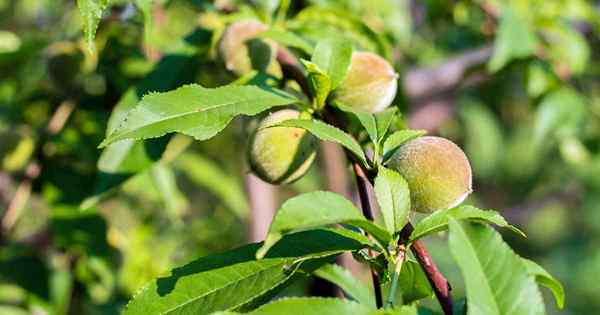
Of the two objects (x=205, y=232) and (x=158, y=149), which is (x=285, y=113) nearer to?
(x=158, y=149)

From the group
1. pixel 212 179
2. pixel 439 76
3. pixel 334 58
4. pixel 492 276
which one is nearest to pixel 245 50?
pixel 334 58

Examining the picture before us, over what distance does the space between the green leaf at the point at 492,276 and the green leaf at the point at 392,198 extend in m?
0.07

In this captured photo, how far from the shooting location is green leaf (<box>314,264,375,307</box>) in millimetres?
910

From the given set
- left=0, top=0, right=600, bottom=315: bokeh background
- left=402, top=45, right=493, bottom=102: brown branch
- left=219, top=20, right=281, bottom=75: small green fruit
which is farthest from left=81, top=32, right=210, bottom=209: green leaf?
left=402, top=45, right=493, bottom=102: brown branch

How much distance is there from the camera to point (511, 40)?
1604 millimetres

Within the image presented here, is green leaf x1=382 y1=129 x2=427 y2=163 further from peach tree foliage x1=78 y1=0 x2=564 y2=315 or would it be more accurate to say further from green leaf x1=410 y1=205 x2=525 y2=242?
green leaf x1=410 y1=205 x2=525 y2=242

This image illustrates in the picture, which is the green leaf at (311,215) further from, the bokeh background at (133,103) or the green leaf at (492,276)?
the bokeh background at (133,103)

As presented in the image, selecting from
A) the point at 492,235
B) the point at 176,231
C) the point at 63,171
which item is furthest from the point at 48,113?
the point at 492,235

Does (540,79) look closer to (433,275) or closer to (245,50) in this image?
(245,50)

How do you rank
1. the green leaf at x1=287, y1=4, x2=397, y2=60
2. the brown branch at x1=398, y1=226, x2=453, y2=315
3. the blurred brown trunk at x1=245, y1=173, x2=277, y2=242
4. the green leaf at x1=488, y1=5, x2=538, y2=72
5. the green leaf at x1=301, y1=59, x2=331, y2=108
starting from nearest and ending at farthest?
the brown branch at x1=398, y1=226, x2=453, y2=315 → the green leaf at x1=301, y1=59, x2=331, y2=108 → the green leaf at x1=287, y1=4, x2=397, y2=60 → the green leaf at x1=488, y1=5, x2=538, y2=72 → the blurred brown trunk at x1=245, y1=173, x2=277, y2=242

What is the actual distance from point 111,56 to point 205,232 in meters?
0.68

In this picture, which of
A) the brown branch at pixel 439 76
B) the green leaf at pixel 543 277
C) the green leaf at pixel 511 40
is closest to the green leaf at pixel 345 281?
the green leaf at pixel 543 277

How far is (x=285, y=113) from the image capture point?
3.00 feet

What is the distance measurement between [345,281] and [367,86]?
23 centimetres
